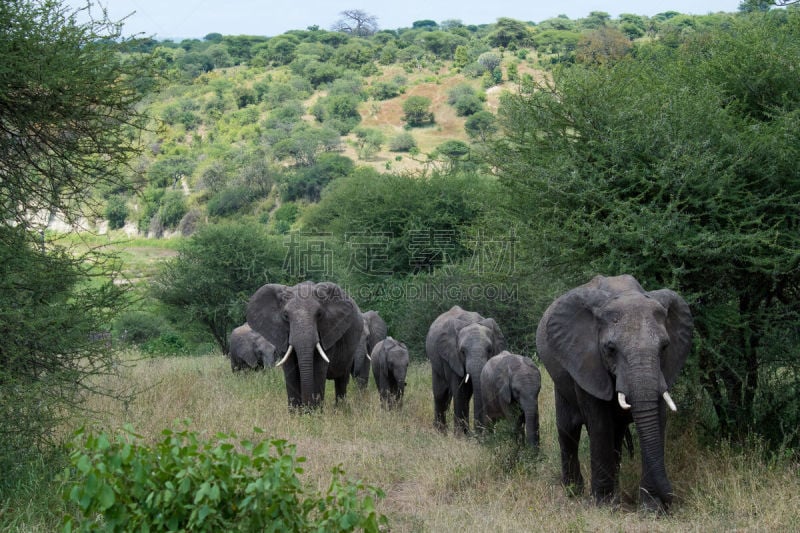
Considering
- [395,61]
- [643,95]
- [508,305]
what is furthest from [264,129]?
[643,95]

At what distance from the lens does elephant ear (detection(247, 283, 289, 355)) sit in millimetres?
13289

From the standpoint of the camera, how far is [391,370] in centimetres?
1447

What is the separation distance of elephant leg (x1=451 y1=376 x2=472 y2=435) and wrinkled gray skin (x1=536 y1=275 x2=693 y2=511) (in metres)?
3.95

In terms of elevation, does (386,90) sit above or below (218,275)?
below

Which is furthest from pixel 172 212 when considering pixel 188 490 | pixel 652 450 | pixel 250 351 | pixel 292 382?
pixel 188 490

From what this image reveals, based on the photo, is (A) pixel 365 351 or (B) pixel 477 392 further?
(A) pixel 365 351

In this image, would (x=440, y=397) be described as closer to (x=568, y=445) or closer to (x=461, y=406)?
(x=461, y=406)

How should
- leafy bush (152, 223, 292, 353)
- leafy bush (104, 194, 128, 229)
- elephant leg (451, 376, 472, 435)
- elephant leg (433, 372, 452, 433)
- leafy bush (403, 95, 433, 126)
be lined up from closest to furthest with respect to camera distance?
elephant leg (451, 376, 472, 435)
elephant leg (433, 372, 452, 433)
leafy bush (152, 223, 292, 353)
leafy bush (104, 194, 128, 229)
leafy bush (403, 95, 433, 126)

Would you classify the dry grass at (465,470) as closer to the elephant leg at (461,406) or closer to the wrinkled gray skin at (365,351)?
the elephant leg at (461,406)

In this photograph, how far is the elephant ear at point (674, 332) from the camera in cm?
751

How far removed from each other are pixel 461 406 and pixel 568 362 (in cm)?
494

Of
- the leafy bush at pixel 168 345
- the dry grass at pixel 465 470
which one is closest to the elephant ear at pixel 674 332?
the dry grass at pixel 465 470

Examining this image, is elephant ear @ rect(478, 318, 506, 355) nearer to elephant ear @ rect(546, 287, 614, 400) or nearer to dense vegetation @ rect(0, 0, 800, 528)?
dense vegetation @ rect(0, 0, 800, 528)

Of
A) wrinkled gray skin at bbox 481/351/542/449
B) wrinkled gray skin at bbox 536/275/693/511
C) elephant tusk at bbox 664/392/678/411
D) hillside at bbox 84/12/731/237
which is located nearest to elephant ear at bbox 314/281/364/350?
wrinkled gray skin at bbox 481/351/542/449
